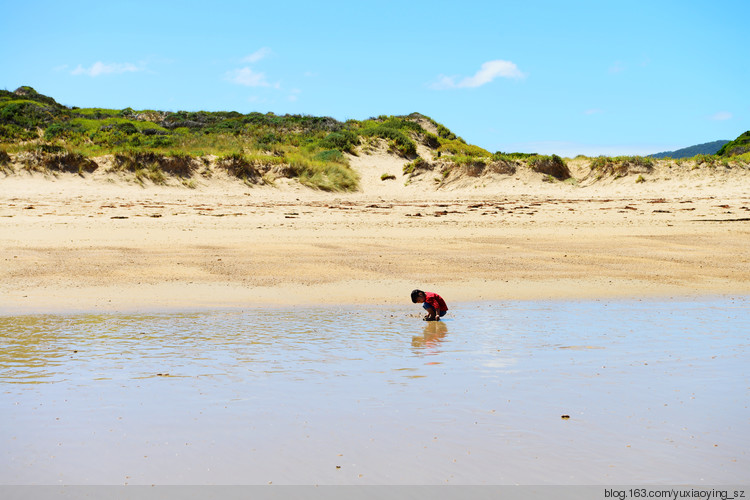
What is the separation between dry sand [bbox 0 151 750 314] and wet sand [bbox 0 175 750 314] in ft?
0.14

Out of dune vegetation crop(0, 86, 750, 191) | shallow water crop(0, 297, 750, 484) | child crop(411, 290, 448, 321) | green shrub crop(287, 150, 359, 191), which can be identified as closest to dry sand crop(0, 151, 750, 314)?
dune vegetation crop(0, 86, 750, 191)

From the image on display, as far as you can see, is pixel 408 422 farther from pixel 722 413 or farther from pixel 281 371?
pixel 722 413

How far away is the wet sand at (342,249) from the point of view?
1010 centimetres

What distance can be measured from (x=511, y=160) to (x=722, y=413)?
2585cm

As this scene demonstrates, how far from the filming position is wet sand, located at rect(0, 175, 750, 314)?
33.1ft

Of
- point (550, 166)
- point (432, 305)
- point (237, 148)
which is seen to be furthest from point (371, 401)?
point (237, 148)

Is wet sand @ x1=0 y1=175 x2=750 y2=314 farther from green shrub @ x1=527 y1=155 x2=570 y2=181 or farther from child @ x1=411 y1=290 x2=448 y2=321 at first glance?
green shrub @ x1=527 y1=155 x2=570 y2=181

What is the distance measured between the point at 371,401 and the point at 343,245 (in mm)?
9520

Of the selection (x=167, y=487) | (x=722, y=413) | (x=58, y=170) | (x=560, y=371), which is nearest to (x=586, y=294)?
(x=560, y=371)

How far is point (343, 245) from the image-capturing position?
14.3 m

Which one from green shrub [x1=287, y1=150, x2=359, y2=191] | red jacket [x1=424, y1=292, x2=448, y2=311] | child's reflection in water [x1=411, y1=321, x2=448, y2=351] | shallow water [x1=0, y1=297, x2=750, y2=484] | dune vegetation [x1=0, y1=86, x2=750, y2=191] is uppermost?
dune vegetation [x1=0, y1=86, x2=750, y2=191]

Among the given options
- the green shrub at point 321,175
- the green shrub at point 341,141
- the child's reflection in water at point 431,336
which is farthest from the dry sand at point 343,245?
the green shrub at point 341,141

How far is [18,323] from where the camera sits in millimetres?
7742

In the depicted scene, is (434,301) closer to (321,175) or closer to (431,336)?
(431,336)
